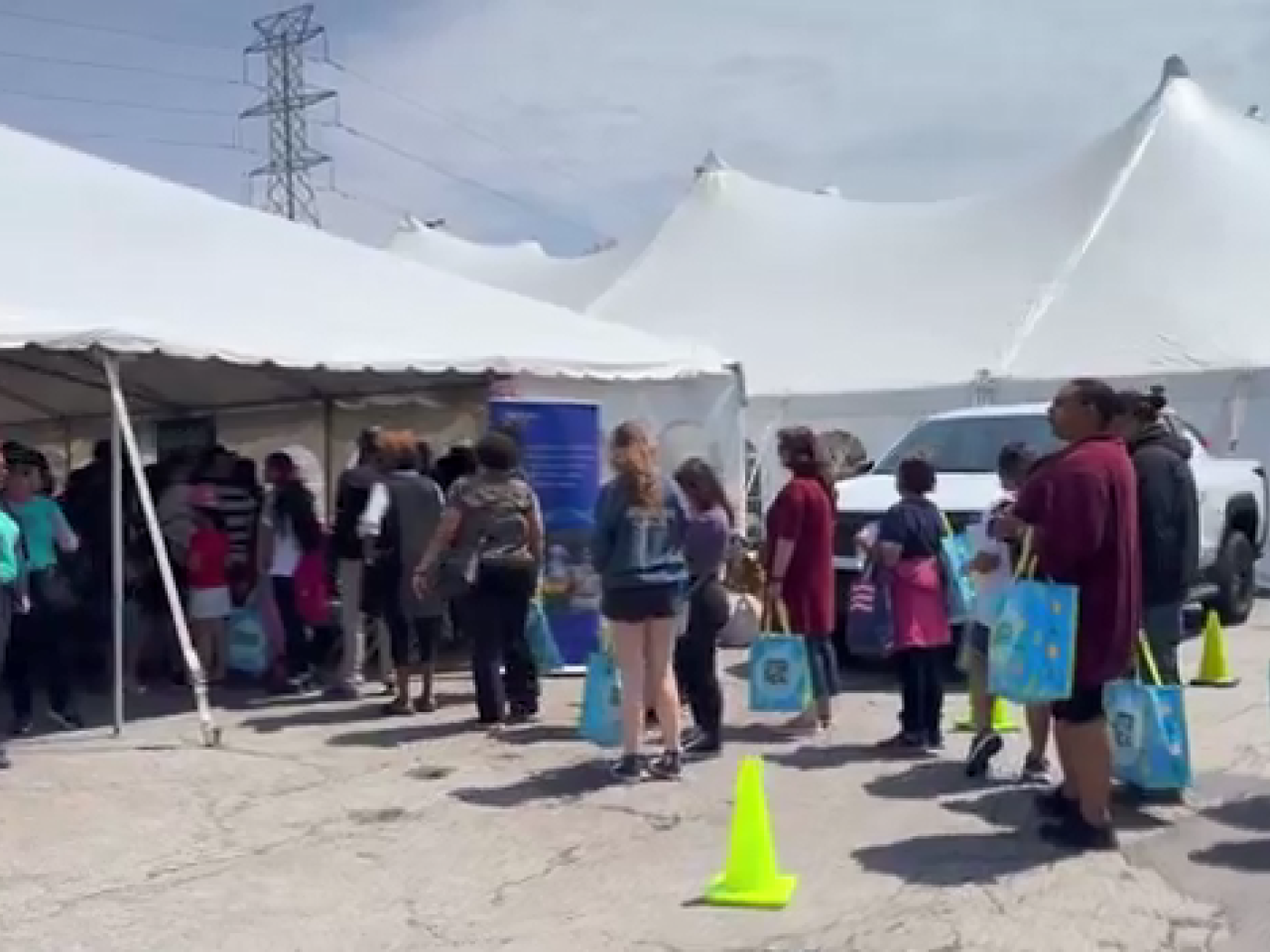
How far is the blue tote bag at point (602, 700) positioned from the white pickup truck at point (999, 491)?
3430 millimetres

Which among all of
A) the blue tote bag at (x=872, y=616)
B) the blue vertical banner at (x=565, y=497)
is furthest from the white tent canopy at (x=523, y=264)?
the blue tote bag at (x=872, y=616)

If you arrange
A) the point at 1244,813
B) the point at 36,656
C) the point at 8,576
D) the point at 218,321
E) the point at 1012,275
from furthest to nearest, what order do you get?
the point at 1012,275
the point at 218,321
the point at 36,656
the point at 8,576
the point at 1244,813

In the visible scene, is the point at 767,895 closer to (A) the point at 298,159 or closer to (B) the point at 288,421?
(B) the point at 288,421

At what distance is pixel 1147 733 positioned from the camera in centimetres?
690

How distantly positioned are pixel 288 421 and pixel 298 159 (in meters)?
41.7

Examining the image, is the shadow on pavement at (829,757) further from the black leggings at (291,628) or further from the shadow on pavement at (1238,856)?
the black leggings at (291,628)

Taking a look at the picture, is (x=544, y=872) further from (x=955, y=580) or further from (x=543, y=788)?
(x=955, y=580)

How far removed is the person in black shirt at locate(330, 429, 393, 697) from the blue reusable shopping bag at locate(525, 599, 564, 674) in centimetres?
97

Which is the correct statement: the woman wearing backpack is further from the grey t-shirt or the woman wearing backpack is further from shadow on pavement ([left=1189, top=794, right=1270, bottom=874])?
shadow on pavement ([left=1189, top=794, right=1270, bottom=874])

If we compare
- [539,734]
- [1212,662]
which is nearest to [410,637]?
[539,734]

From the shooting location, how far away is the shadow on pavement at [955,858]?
6246 millimetres

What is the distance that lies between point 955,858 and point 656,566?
6.42ft

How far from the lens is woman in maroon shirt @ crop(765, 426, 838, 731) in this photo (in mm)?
8727

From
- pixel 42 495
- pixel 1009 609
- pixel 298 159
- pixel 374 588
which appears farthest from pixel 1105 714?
pixel 298 159
